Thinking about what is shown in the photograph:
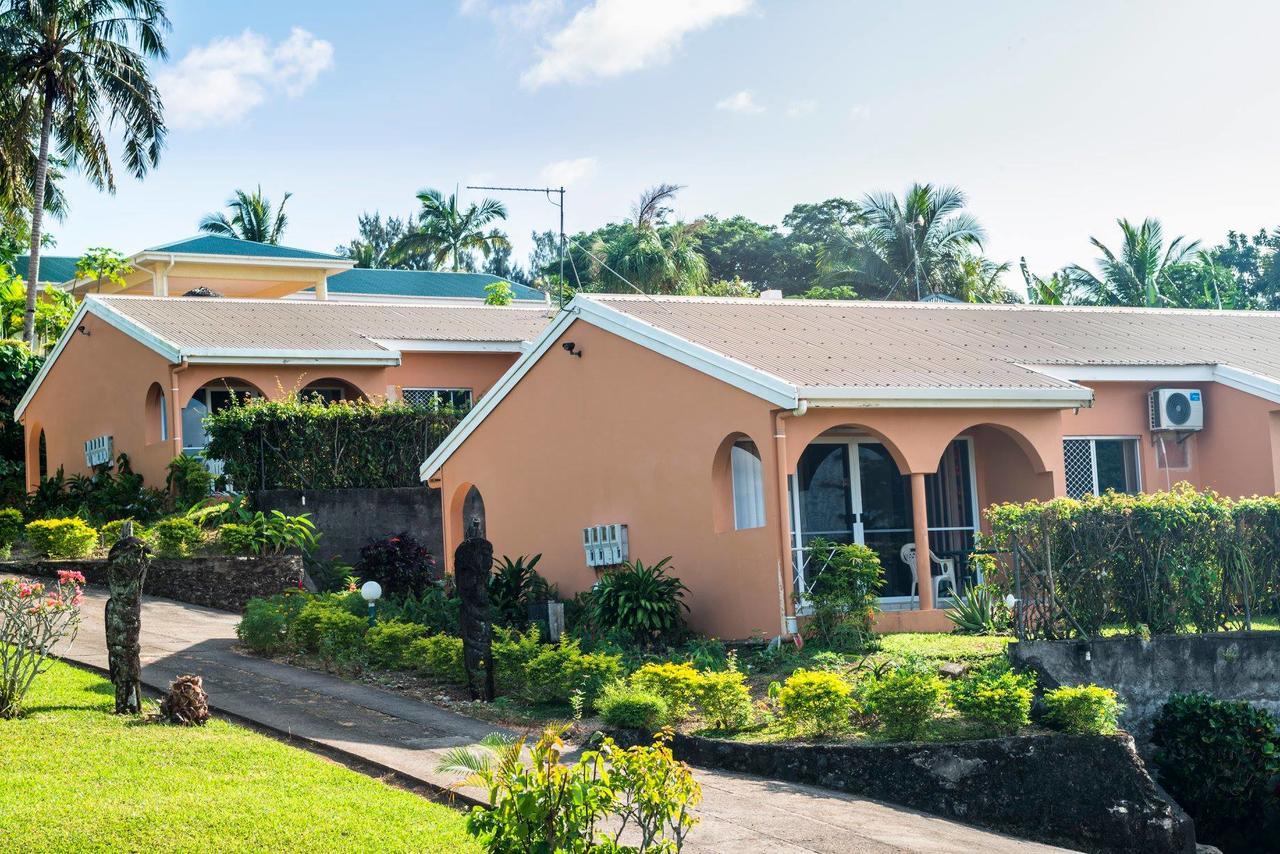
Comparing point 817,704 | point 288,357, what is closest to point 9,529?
point 288,357

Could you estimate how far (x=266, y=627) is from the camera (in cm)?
1642

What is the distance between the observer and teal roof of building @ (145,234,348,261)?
3741cm

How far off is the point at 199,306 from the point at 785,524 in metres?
16.4

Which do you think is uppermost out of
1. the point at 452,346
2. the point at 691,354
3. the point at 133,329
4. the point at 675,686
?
the point at 133,329

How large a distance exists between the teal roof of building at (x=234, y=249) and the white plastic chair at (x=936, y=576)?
918 inches

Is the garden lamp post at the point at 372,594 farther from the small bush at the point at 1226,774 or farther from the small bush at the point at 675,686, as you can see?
the small bush at the point at 1226,774

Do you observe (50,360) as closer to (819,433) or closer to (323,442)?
(323,442)

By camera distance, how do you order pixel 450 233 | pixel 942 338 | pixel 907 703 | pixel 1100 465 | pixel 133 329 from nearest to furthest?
pixel 907 703
pixel 942 338
pixel 1100 465
pixel 133 329
pixel 450 233

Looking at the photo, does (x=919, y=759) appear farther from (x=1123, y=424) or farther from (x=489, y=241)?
(x=489, y=241)

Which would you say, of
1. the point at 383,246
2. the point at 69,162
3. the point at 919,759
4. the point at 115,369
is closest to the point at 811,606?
the point at 919,759

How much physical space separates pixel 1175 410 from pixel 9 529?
17584 mm

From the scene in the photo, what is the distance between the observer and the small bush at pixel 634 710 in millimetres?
12109

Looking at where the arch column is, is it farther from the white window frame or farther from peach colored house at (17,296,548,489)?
peach colored house at (17,296,548,489)

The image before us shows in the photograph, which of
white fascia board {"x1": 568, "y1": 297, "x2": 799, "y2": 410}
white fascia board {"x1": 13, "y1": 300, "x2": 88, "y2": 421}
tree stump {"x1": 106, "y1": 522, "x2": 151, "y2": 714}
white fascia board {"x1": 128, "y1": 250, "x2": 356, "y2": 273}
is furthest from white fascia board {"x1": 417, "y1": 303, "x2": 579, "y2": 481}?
white fascia board {"x1": 128, "y1": 250, "x2": 356, "y2": 273}
